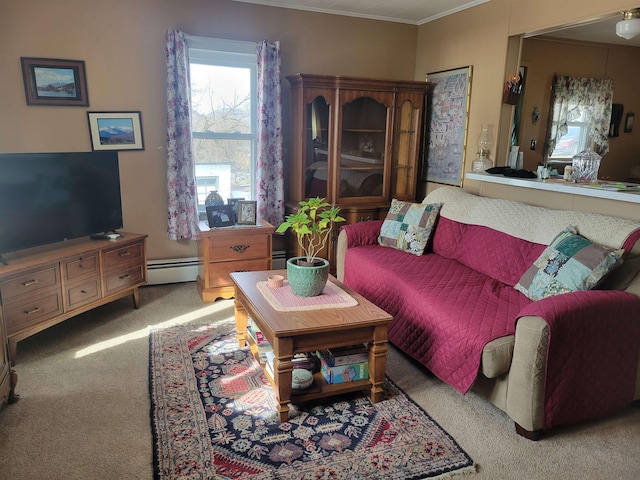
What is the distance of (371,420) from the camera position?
2.21m

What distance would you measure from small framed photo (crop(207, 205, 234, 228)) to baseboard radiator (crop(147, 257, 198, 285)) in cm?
61

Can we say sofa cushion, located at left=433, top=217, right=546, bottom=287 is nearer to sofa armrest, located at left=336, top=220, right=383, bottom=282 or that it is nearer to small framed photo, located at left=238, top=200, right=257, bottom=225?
sofa armrest, located at left=336, top=220, right=383, bottom=282

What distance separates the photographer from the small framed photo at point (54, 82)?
344cm

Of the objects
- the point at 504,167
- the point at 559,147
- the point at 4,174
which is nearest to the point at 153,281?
the point at 4,174

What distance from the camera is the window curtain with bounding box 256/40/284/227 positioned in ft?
13.1

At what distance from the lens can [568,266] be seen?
2.29 metres

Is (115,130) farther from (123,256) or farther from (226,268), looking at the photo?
(226,268)

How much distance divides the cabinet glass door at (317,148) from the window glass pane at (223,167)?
566mm

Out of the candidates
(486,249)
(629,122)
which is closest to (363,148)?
(486,249)

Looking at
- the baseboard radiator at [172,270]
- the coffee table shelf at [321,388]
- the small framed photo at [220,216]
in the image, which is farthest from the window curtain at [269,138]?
the coffee table shelf at [321,388]

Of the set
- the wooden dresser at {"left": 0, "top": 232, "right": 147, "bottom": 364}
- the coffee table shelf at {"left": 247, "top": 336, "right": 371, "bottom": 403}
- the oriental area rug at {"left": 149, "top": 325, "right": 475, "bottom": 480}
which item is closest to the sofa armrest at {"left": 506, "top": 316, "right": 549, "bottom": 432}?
the oriental area rug at {"left": 149, "top": 325, "right": 475, "bottom": 480}

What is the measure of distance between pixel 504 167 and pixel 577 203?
2.78 feet

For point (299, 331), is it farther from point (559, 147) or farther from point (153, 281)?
point (559, 147)

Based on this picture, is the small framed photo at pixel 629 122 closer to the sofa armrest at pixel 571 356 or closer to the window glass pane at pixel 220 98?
the sofa armrest at pixel 571 356
